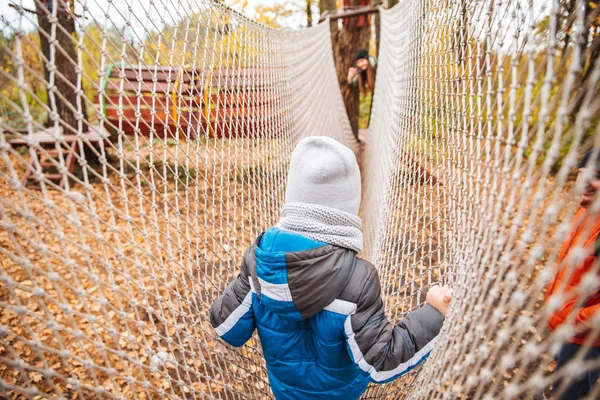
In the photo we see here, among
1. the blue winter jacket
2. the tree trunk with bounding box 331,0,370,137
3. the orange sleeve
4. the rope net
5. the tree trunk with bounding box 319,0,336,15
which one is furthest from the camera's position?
the tree trunk with bounding box 319,0,336,15

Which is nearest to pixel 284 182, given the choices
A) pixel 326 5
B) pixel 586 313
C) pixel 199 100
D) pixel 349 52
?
pixel 199 100

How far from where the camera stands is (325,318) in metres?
0.90

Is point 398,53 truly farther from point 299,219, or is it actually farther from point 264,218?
point 299,219

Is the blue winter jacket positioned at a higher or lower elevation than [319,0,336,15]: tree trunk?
lower

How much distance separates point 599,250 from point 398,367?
794 mm

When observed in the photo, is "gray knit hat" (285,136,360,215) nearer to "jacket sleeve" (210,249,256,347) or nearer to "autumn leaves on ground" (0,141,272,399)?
"jacket sleeve" (210,249,256,347)

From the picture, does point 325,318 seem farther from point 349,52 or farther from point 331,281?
point 349,52

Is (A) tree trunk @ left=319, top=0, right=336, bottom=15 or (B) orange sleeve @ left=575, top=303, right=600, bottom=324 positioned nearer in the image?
(B) orange sleeve @ left=575, top=303, right=600, bottom=324

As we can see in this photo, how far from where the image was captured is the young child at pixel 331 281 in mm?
859

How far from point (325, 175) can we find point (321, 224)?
0.12m

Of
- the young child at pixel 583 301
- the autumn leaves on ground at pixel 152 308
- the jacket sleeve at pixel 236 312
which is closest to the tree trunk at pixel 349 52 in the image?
the autumn leaves on ground at pixel 152 308

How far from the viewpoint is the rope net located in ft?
2.07

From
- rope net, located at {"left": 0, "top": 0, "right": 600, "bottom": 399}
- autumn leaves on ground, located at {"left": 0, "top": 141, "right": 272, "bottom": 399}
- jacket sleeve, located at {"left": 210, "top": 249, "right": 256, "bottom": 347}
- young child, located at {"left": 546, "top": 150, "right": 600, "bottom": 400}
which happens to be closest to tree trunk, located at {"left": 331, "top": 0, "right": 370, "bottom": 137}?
rope net, located at {"left": 0, "top": 0, "right": 600, "bottom": 399}

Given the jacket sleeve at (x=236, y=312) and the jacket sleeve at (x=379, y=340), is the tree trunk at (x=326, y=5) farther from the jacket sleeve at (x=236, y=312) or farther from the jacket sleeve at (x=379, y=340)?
the jacket sleeve at (x=379, y=340)
